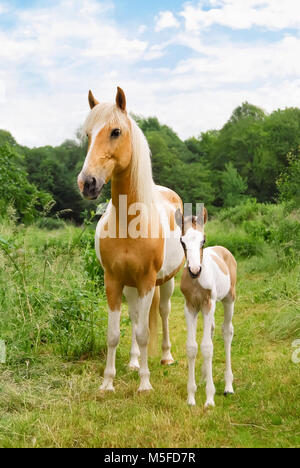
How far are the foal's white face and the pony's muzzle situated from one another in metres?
0.81

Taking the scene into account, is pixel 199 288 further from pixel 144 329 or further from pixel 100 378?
pixel 100 378

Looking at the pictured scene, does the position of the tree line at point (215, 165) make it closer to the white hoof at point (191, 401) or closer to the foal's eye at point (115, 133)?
the foal's eye at point (115, 133)

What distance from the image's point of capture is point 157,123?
34.9m

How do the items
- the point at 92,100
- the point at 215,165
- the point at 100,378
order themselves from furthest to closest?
the point at 215,165
the point at 100,378
the point at 92,100

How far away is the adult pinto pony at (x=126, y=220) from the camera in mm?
3578

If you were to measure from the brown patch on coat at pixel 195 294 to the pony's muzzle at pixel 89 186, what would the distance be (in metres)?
1.03

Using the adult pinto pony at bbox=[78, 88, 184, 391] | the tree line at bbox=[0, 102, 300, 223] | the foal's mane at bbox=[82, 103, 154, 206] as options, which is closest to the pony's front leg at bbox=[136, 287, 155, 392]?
the adult pinto pony at bbox=[78, 88, 184, 391]

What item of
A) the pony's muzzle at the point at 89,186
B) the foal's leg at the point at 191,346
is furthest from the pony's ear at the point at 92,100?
the foal's leg at the point at 191,346

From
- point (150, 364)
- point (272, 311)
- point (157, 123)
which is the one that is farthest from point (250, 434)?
point (157, 123)

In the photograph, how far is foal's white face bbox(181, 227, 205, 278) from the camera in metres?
3.43

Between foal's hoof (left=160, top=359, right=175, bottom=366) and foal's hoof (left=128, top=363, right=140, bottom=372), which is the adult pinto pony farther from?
foal's hoof (left=160, top=359, right=175, bottom=366)

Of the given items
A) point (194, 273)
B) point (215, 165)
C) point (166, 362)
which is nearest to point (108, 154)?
point (194, 273)

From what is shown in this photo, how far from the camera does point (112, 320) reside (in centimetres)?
415

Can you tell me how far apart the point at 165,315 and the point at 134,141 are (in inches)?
92.3
